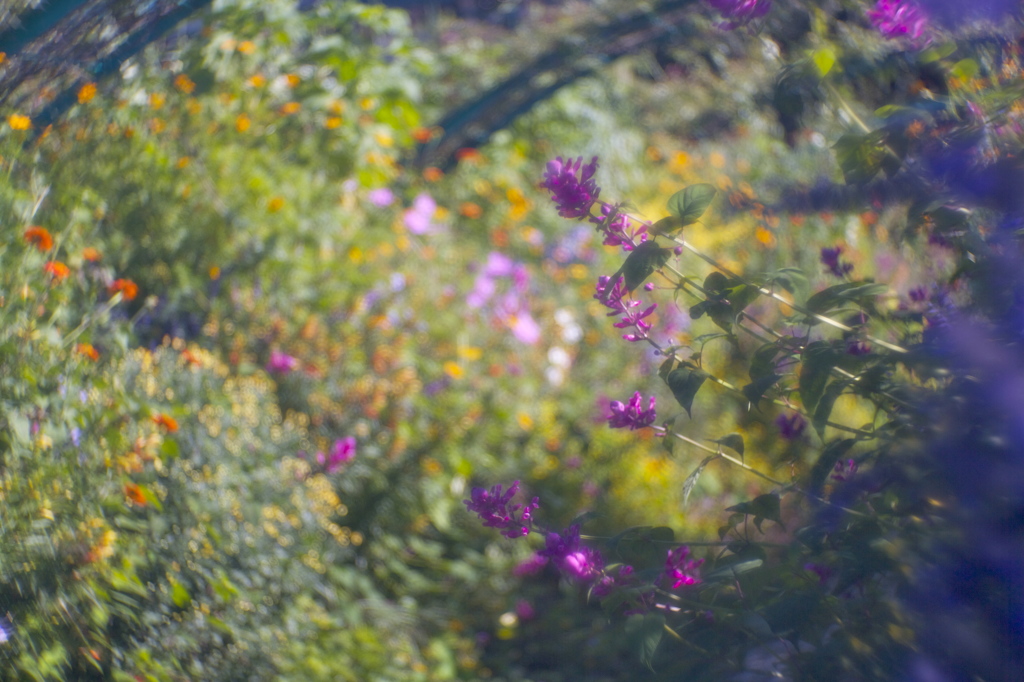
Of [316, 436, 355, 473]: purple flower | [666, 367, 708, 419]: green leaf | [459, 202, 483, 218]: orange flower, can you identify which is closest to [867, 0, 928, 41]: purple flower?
[666, 367, 708, 419]: green leaf

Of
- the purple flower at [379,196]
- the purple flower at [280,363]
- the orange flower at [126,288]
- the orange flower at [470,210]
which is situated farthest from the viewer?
the orange flower at [470,210]

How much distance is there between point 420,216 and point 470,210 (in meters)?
0.50

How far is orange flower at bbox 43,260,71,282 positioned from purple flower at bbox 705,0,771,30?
52.6 inches

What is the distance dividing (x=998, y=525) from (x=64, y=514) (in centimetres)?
142

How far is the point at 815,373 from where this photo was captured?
2.77ft

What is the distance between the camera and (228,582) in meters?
1.47

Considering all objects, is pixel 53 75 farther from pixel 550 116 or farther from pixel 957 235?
pixel 550 116

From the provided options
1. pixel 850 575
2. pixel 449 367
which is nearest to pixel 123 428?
pixel 449 367

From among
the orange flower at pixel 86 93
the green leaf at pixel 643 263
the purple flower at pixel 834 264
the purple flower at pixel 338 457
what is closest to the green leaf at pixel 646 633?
the green leaf at pixel 643 263

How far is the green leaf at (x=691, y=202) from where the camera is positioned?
0.86 metres

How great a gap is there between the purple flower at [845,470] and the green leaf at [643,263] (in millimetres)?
404

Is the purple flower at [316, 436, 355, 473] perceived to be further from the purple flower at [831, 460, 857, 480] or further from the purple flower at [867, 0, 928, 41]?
the purple flower at [867, 0, 928, 41]

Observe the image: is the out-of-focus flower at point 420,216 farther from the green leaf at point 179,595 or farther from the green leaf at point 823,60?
the green leaf at point 823,60

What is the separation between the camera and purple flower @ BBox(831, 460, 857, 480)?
3.24 feet
